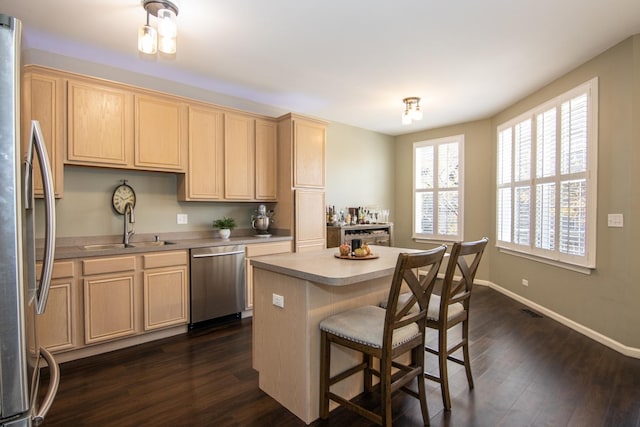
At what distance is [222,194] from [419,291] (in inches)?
109

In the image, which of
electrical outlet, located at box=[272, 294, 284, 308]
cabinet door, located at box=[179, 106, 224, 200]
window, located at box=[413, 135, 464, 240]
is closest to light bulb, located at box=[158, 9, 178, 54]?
cabinet door, located at box=[179, 106, 224, 200]

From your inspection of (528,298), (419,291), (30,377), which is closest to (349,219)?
(528,298)

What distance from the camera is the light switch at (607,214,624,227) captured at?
2963 millimetres

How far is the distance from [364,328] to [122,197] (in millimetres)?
2920

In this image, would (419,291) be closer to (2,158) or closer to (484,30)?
(2,158)

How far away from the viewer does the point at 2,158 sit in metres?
0.94

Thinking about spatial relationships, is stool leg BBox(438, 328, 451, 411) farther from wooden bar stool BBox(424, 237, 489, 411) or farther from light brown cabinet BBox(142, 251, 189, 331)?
light brown cabinet BBox(142, 251, 189, 331)

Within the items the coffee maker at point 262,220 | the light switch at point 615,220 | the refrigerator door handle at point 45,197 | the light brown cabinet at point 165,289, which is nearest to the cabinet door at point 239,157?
the coffee maker at point 262,220

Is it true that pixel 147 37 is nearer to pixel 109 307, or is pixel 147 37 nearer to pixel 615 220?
pixel 109 307

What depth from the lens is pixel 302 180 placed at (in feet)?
14.3

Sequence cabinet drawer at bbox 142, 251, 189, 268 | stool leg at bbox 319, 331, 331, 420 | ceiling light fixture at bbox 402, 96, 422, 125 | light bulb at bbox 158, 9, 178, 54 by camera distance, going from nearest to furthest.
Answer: stool leg at bbox 319, 331, 331, 420 < light bulb at bbox 158, 9, 178, 54 < cabinet drawer at bbox 142, 251, 189, 268 < ceiling light fixture at bbox 402, 96, 422, 125

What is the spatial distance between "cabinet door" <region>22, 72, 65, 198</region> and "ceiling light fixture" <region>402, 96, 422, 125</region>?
11.7ft

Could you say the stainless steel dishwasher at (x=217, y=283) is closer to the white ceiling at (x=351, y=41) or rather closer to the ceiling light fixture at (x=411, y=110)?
the white ceiling at (x=351, y=41)

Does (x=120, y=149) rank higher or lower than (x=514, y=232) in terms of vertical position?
higher
